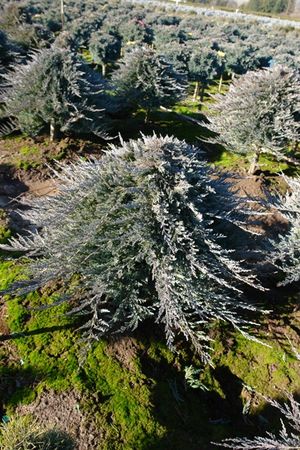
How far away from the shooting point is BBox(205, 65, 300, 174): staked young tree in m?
7.34

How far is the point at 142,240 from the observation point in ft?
12.4

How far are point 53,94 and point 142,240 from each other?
16.8 ft

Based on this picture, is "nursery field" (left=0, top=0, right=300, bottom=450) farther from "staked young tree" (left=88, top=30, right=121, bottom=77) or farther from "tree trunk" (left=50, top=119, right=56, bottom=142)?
"staked young tree" (left=88, top=30, right=121, bottom=77)

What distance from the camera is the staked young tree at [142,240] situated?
3764 mm

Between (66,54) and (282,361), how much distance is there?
7041mm

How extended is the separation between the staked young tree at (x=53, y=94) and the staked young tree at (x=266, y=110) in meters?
2.86

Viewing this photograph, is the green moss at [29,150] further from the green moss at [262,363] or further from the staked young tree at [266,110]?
the green moss at [262,363]

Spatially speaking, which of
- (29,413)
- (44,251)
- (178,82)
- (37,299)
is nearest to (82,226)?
(44,251)

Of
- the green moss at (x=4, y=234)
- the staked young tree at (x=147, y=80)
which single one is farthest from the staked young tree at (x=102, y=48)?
the green moss at (x=4, y=234)

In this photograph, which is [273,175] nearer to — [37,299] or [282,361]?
[282,361]

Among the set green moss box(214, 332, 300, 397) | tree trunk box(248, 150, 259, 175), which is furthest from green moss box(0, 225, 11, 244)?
tree trunk box(248, 150, 259, 175)

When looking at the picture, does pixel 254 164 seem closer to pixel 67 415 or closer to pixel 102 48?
pixel 67 415

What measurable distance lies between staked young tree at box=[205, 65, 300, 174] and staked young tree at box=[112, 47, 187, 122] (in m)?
2.32

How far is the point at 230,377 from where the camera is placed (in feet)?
13.9
